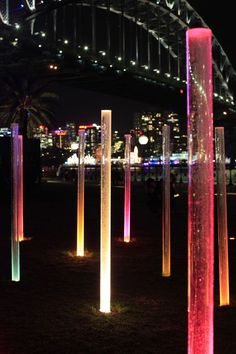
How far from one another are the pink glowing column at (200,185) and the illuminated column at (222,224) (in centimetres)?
309

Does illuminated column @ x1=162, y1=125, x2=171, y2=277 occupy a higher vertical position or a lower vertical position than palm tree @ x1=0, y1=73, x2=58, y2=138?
lower

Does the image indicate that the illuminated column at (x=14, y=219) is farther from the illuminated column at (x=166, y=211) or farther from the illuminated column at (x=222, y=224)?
the illuminated column at (x=222, y=224)

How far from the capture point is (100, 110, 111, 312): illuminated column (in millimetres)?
6445

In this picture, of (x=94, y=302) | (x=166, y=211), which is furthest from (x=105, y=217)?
(x=166, y=211)

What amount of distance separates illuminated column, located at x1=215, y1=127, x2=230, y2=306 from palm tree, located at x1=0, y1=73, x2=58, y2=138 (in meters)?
31.8

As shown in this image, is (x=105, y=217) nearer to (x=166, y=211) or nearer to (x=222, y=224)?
(x=222, y=224)

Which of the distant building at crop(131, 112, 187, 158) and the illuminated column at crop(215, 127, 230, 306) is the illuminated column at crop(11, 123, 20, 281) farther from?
the distant building at crop(131, 112, 187, 158)

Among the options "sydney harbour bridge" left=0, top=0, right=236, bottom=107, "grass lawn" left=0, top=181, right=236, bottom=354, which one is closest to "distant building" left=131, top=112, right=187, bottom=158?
"sydney harbour bridge" left=0, top=0, right=236, bottom=107

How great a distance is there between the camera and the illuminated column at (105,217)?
254 inches

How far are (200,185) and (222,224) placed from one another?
10.7ft

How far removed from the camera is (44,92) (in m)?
45.1

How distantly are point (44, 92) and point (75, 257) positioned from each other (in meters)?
36.3

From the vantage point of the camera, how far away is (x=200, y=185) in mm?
3695

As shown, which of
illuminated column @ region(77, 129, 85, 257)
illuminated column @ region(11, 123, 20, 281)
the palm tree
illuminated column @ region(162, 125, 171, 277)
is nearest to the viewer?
illuminated column @ region(11, 123, 20, 281)
